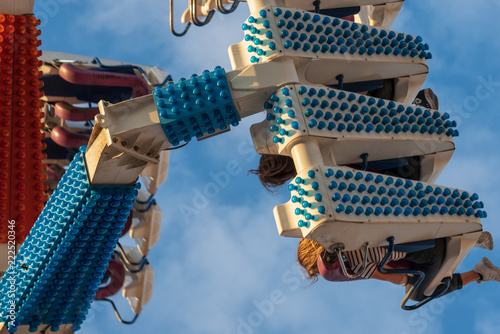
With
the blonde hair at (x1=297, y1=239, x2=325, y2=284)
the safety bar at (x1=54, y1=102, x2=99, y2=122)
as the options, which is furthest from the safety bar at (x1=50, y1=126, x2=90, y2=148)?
the blonde hair at (x1=297, y1=239, x2=325, y2=284)

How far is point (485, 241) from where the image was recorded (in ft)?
48.6

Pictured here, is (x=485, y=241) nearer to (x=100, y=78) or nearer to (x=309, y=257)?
(x=309, y=257)

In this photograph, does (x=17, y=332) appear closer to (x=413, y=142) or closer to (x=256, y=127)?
(x=256, y=127)

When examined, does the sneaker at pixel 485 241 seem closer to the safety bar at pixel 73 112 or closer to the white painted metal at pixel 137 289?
the white painted metal at pixel 137 289

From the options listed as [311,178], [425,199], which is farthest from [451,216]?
[311,178]

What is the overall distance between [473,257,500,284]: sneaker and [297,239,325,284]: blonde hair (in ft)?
8.75

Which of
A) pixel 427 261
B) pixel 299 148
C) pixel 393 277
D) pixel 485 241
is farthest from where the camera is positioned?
pixel 393 277

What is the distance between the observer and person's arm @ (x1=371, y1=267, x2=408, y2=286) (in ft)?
49.8

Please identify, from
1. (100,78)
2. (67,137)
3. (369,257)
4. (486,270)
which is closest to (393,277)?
(486,270)

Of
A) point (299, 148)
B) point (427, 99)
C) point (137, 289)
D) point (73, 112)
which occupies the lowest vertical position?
point (137, 289)

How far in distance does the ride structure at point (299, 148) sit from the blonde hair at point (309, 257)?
156 cm

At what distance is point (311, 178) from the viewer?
12352 mm

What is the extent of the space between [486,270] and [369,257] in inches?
107

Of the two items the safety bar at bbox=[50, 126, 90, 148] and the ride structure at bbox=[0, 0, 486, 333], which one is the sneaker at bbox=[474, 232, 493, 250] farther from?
the safety bar at bbox=[50, 126, 90, 148]
